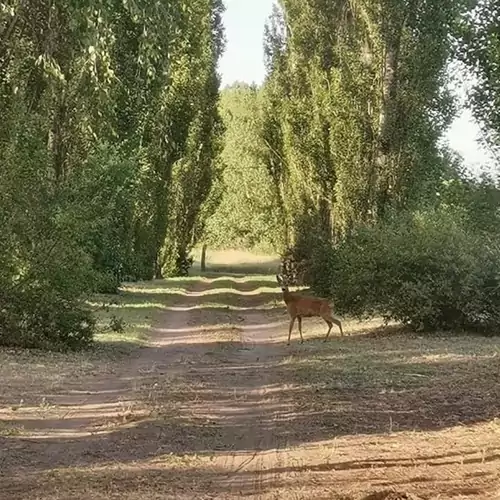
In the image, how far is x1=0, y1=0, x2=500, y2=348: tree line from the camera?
14.8 meters

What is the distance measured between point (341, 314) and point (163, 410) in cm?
1186

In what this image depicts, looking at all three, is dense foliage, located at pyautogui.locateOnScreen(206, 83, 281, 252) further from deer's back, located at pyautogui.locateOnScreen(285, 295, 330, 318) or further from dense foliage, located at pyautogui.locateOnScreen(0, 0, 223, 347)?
→ deer's back, located at pyautogui.locateOnScreen(285, 295, 330, 318)

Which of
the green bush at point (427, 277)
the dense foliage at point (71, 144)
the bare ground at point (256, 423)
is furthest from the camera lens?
the green bush at point (427, 277)

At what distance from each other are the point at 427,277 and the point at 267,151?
25.5 meters

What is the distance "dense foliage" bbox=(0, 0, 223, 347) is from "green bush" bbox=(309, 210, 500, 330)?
5.64 metres

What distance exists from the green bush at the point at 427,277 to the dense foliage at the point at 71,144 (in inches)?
222

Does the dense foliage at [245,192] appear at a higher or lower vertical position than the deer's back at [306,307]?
higher

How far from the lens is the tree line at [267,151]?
14805 mm

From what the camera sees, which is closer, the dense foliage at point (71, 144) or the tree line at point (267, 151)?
the dense foliage at point (71, 144)

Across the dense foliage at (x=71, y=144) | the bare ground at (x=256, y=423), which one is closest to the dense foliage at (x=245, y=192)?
the dense foliage at (x=71, y=144)

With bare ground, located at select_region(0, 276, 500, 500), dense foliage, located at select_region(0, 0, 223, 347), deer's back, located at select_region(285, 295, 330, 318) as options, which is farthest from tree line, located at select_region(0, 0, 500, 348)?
bare ground, located at select_region(0, 276, 500, 500)

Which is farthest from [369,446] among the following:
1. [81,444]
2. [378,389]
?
[378,389]

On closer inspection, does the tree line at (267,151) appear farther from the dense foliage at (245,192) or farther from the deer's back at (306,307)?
the deer's back at (306,307)

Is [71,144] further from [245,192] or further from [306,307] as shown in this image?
[245,192]
